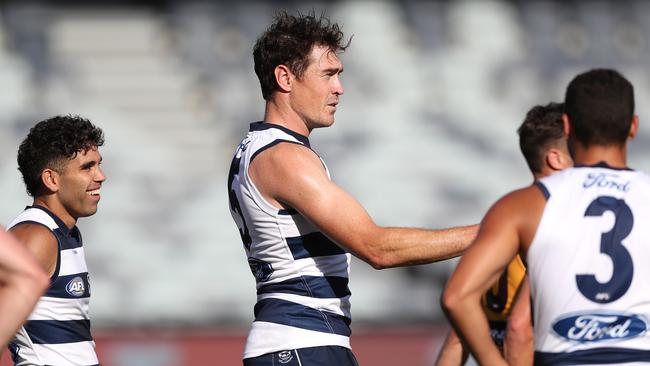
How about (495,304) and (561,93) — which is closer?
(495,304)

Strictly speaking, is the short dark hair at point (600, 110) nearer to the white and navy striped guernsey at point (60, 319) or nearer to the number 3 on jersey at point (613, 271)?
the number 3 on jersey at point (613, 271)

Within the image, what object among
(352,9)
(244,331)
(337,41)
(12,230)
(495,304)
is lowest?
(244,331)

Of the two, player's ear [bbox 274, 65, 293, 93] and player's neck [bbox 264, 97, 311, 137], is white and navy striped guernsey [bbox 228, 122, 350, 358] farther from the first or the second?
player's ear [bbox 274, 65, 293, 93]

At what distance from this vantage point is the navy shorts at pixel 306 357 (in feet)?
15.9

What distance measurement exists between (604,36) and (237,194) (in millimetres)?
9363

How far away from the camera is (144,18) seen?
13484mm

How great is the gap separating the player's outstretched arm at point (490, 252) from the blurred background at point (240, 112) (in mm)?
7903

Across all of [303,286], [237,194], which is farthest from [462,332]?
[237,194]

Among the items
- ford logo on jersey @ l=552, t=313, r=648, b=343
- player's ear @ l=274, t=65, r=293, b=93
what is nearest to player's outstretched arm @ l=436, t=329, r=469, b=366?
player's ear @ l=274, t=65, r=293, b=93

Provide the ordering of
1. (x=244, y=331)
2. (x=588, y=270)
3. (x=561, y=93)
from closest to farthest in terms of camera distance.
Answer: (x=588, y=270), (x=244, y=331), (x=561, y=93)

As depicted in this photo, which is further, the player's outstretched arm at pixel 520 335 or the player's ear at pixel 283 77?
the player's ear at pixel 283 77

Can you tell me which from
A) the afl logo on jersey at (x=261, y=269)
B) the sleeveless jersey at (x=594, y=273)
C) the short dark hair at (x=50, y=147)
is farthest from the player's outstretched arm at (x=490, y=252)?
the short dark hair at (x=50, y=147)

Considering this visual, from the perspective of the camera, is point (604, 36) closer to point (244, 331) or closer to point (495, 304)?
point (244, 331)

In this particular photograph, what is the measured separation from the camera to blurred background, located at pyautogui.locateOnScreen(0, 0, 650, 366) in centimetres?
1230
